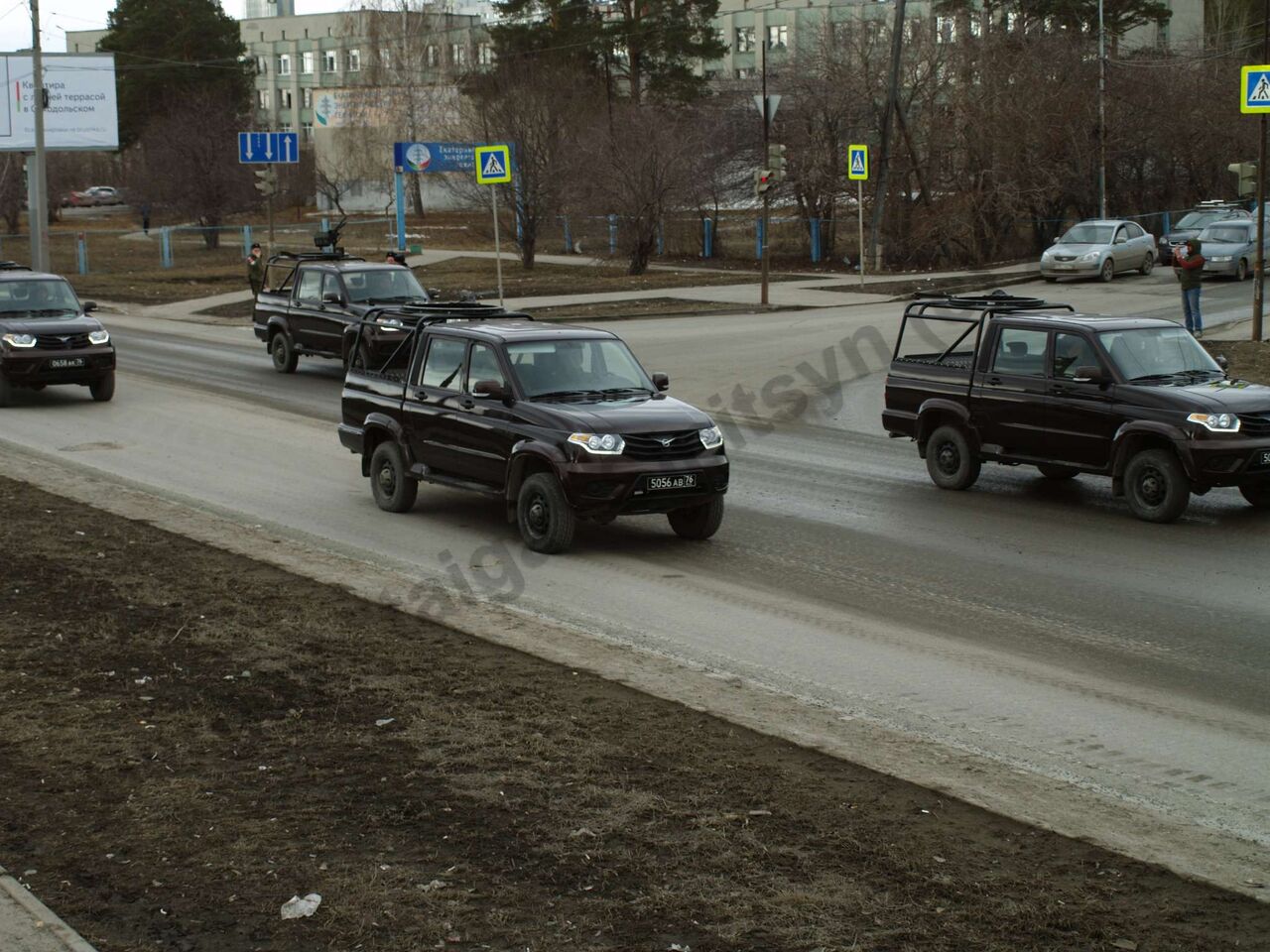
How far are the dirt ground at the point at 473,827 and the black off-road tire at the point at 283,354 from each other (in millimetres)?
16600

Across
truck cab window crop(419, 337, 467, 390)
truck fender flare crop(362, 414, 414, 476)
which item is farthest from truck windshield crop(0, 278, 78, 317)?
truck cab window crop(419, 337, 467, 390)

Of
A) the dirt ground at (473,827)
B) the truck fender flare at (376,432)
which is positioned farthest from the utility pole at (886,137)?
the dirt ground at (473,827)

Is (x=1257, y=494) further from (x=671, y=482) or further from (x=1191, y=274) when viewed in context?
(x=1191, y=274)

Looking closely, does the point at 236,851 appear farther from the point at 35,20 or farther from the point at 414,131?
the point at 414,131

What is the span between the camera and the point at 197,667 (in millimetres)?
8391

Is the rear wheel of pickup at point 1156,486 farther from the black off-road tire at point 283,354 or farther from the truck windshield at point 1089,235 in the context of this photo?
the truck windshield at point 1089,235

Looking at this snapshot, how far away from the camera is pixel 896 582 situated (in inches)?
431

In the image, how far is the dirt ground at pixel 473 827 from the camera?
5223mm

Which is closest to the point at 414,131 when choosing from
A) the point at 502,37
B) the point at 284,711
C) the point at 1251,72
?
the point at 502,37

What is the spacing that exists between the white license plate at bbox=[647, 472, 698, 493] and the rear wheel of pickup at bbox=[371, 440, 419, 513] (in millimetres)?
2805

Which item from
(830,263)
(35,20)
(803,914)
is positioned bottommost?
(803,914)

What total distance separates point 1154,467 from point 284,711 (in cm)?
823

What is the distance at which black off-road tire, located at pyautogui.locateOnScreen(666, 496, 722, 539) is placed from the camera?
12.4m

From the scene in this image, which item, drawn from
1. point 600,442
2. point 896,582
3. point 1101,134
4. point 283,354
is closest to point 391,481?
point 600,442
